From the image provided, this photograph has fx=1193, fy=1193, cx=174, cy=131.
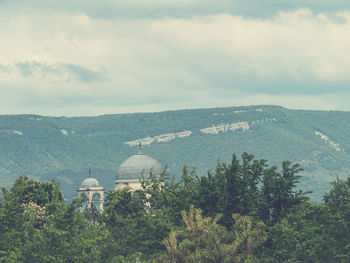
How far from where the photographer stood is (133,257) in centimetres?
8575

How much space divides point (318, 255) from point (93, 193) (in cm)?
10124

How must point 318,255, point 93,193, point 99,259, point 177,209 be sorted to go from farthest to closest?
point 93,193 < point 177,209 < point 99,259 < point 318,255

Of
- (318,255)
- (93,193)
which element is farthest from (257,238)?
(93,193)

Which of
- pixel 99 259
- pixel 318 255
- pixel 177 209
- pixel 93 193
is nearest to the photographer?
pixel 318 255

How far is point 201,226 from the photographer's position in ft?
270

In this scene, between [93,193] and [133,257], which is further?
[93,193]

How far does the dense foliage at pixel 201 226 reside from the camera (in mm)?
80938

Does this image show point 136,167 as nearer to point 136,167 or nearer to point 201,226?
point 136,167

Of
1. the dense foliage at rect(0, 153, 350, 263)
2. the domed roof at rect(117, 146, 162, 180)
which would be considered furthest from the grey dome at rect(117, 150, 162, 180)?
the dense foliage at rect(0, 153, 350, 263)

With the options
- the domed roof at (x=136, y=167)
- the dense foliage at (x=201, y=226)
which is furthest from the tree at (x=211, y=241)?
the domed roof at (x=136, y=167)

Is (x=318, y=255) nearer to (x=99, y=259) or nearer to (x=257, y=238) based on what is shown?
(x=257, y=238)

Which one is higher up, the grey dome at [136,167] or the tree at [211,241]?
the grey dome at [136,167]

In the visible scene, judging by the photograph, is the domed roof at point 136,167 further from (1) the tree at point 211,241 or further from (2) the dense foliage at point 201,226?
(1) the tree at point 211,241

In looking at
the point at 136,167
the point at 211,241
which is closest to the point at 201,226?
the point at 211,241
